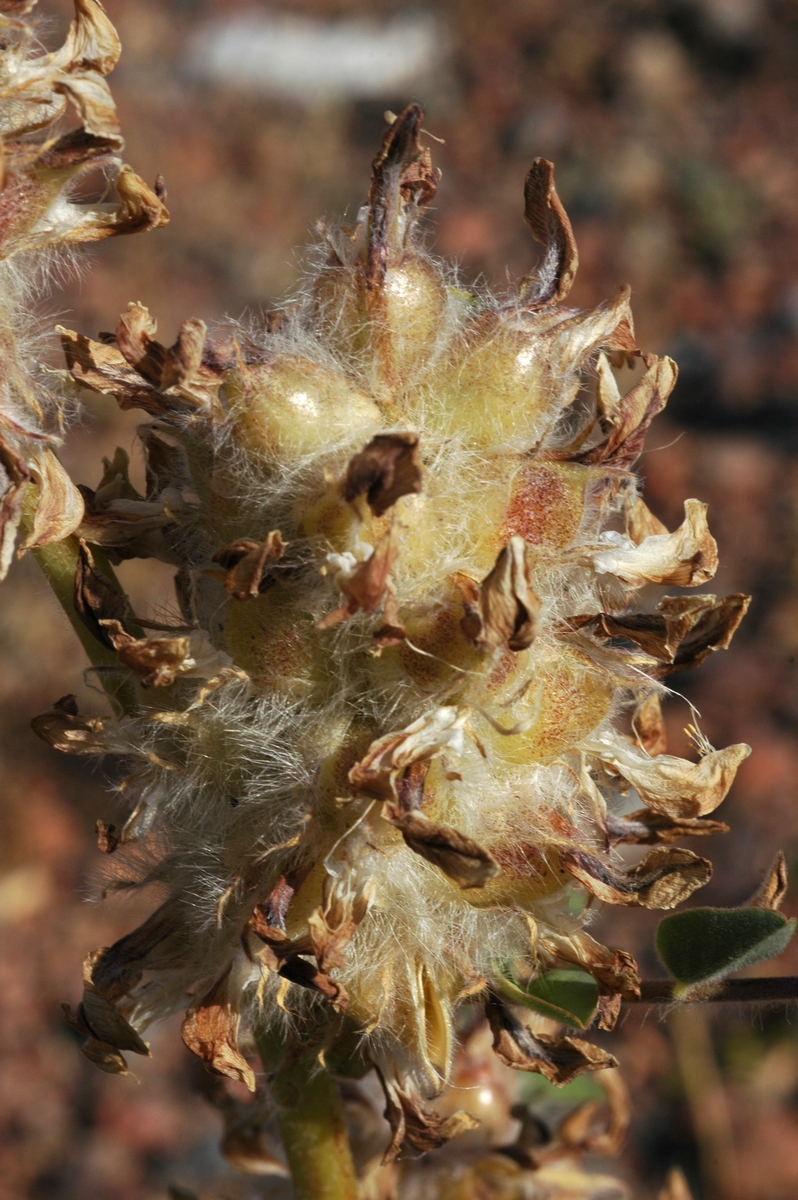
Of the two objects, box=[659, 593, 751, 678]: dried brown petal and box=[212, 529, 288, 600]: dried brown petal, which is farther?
box=[659, 593, 751, 678]: dried brown petal

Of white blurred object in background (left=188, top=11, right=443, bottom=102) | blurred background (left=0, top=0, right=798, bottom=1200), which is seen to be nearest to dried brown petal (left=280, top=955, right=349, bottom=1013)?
blurred background (left=0, top=0, right=798, bottom=1200)

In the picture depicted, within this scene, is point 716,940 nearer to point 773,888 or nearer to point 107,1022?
point 773,888

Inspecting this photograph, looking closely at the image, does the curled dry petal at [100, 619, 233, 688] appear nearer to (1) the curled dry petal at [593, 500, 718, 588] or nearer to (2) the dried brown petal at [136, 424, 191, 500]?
(2) the dried brown petal at [136, 424, 191, 500]

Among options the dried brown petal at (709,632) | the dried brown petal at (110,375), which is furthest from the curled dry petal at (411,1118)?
the dried brown petal at (110,375)

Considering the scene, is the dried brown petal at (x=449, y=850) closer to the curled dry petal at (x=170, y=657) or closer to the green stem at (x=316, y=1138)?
the curled dry petal at (x=170, y=657)

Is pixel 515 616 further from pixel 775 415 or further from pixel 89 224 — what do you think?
pixel 775 415

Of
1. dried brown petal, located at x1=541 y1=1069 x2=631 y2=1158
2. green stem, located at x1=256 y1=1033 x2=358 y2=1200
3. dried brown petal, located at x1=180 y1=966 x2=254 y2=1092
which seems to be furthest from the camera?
dried brown petal, located at x1=541 y1=1069 x2=631 y2=1158

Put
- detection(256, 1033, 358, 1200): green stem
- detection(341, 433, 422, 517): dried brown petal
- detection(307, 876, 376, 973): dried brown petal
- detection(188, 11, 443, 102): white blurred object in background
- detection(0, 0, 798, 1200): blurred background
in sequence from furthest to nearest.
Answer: detection(188, 11, 443, 102): white blurred object in background < detection(0, 0, 798, 1200): blurred background < detection(256, 1033, 358, 1200): green stem < detection(307, 876, 376, 973): dried brown petal < detection(341, 433, 422, 517): dried brown petal
